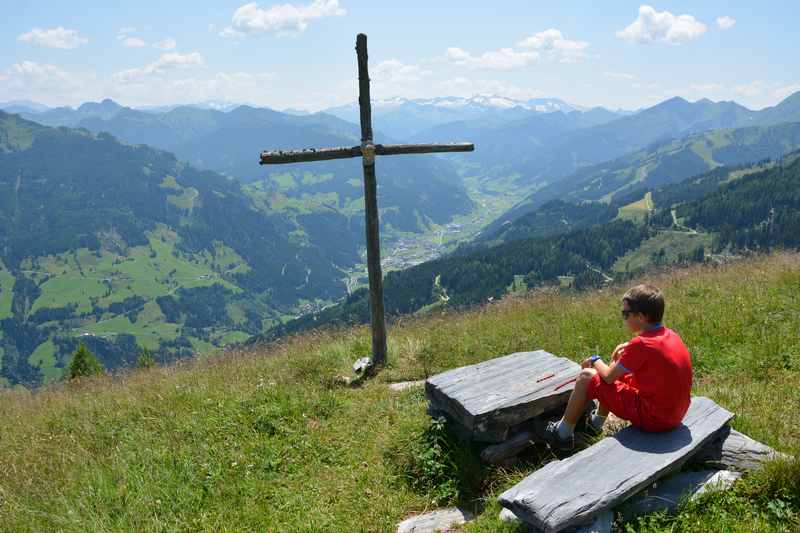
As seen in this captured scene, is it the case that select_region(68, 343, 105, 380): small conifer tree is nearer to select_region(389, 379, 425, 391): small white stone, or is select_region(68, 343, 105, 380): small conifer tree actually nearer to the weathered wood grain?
select_region(389, 379, 425, 391): small white stone

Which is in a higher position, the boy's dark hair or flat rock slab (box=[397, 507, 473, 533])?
the boy's dark hair

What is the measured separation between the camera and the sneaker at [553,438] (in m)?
5.67

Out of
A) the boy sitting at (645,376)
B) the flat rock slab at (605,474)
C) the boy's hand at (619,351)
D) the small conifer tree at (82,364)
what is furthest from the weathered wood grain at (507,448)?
the small conifer tree at (82,364)

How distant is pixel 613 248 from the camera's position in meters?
167

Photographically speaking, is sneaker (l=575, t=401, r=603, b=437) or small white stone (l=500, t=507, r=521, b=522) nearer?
small white stone (l=500, t=507, r=521, b=522)

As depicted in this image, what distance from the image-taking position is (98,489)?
230 inches

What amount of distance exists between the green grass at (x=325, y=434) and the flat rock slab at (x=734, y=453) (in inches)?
9.6

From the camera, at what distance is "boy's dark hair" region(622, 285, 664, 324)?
502 cm

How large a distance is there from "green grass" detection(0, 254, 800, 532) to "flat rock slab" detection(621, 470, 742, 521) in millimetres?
111

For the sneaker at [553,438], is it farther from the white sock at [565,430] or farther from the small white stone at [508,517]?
the small white stone at [508,517]

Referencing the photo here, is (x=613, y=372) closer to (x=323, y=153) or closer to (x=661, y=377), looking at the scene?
(x=661, y=377)

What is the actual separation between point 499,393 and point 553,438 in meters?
0.80

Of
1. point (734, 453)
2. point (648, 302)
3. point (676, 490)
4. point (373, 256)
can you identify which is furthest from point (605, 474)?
point (373, 256)

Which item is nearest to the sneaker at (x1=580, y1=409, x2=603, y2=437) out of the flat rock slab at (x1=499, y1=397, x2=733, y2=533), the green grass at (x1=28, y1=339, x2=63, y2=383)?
the flat rock slab at (x1=499, y1=397, x2=733, y2=533)
